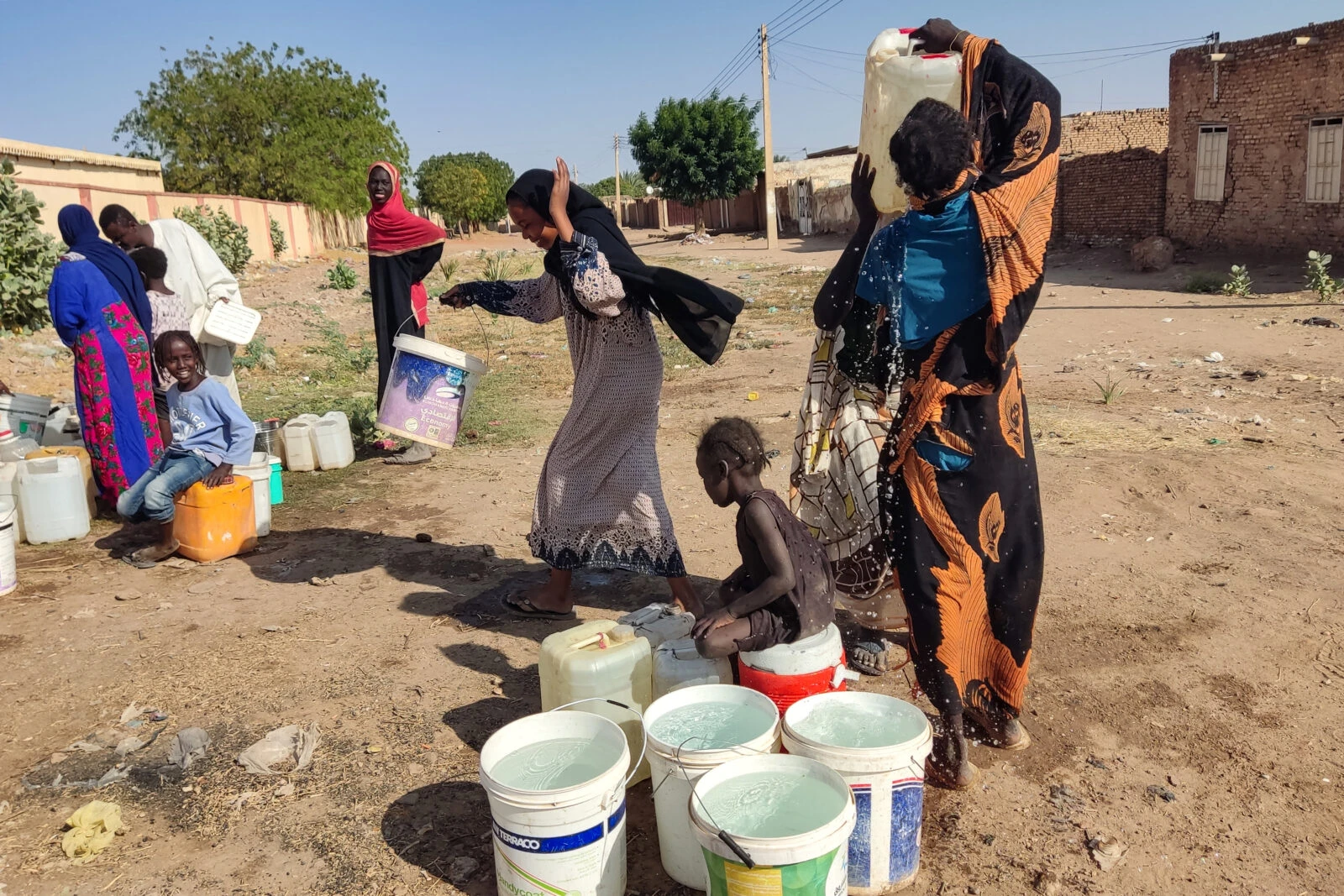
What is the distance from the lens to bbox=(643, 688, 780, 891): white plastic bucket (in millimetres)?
2141

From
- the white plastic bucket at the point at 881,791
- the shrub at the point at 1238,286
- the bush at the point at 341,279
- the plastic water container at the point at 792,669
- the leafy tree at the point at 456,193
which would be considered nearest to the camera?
→ the white plastic bucket at the point at 881,791

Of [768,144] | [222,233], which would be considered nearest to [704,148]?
[768,144]

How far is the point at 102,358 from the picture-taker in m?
5.12

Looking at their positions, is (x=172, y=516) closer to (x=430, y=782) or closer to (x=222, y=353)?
(x=222, y=353)

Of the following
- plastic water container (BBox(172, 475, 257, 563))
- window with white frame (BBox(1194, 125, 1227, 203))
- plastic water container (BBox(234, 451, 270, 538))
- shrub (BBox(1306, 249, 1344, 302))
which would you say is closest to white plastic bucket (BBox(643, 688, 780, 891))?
plastic water container (BBox(172, 475, 257, 563))

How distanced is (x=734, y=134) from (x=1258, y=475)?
35.3 m

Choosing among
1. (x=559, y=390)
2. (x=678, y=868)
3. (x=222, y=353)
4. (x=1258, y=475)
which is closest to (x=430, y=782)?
(x=678, y=868)

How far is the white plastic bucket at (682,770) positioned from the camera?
2141 mm

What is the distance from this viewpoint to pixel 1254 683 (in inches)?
124

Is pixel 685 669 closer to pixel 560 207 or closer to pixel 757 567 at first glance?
pixel 757 567

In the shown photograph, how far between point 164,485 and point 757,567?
3.24 metres

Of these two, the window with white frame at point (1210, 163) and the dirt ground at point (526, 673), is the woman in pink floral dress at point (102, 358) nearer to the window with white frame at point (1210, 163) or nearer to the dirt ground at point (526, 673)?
the dirt ground at point (526, 673)

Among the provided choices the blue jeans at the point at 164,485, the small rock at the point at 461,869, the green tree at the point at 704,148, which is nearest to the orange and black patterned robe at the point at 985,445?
the small rock at the point at 461,869

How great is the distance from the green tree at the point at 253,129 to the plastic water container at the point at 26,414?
31.6 meters
